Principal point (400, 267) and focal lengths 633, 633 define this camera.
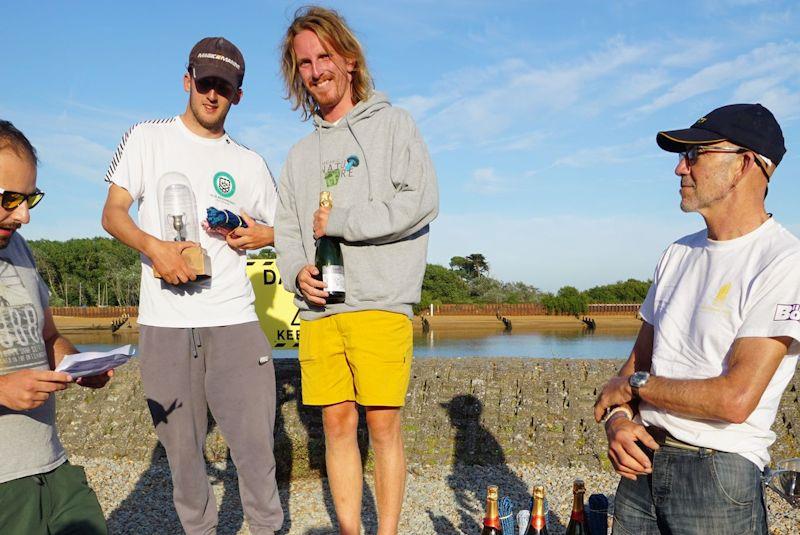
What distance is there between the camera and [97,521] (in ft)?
6.75

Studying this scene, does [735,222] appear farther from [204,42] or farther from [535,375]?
[535,375]

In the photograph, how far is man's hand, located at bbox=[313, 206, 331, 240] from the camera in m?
2.77

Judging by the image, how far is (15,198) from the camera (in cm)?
198

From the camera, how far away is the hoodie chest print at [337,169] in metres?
2.87

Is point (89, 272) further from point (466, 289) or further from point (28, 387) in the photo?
point (28, 387)

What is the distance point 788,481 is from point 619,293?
129 feet

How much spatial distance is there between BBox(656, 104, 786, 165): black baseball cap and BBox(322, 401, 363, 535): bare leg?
1.79 meters

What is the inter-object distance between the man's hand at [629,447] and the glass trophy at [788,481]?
41cm

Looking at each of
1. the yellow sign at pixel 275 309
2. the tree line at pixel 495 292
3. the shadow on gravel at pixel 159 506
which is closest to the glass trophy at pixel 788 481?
the shadow on gravel at pixel 159 506

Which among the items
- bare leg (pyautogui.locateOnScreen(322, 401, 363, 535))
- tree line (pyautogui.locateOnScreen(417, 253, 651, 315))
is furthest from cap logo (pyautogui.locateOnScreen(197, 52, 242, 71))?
tree line (pyautogui.locateOnScreen(417, 253, 651, 315))

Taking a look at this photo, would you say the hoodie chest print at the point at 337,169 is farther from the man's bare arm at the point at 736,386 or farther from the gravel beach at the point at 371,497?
the gravel beach at the point at 371,497

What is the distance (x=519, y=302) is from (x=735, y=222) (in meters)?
39.8

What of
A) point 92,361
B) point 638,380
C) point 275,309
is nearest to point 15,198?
point 92,361

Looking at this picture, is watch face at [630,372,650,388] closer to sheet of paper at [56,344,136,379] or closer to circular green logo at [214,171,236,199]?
sheet of paper at [56,344,136,379]
